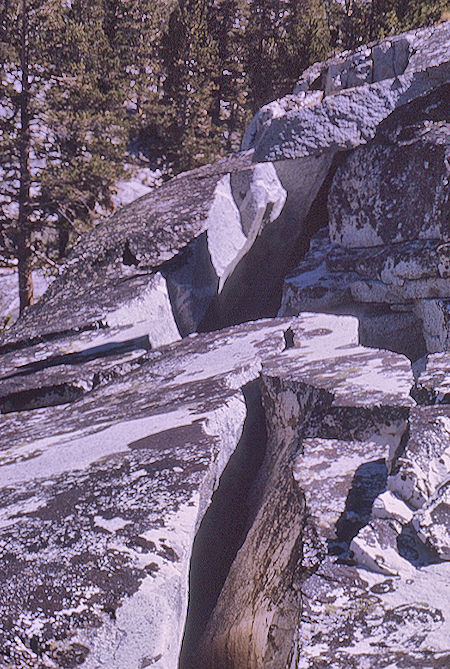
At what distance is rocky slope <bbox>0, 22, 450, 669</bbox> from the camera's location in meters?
2.23

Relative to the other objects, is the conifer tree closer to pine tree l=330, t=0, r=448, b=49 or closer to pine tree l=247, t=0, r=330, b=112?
pine tree l=247, t=0, r=330, b=112

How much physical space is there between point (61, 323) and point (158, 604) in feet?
14.1

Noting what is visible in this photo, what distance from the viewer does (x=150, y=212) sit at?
7.84 m

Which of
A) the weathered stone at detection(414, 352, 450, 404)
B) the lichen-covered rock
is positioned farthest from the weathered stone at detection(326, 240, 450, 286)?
the lichen-covered rock

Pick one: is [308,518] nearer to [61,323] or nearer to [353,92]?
[61,323]

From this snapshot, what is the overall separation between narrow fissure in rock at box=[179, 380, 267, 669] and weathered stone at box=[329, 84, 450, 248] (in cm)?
257

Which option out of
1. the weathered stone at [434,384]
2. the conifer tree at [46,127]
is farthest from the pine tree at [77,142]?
the weathered stone at [434,384]

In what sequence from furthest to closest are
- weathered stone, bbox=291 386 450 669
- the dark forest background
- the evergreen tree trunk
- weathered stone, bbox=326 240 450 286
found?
the dark forest background → the evergreen tree trunk → weathered stone, bbox=326 240 450 286 → weathered stone, bbox=291 386 450 669

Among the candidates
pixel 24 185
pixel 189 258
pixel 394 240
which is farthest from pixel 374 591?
pixel 24 185

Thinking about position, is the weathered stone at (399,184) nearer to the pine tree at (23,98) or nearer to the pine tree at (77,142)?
the pine tree at (23,98)

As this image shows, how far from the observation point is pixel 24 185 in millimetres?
16203

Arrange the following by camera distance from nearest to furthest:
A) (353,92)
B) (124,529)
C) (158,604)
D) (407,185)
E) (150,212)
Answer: (158,604), (124,529), (407,185), (353,92), (150,212)

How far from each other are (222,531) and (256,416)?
87cm

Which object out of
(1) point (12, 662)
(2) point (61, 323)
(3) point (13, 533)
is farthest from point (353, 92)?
(1) point (12, 662)
